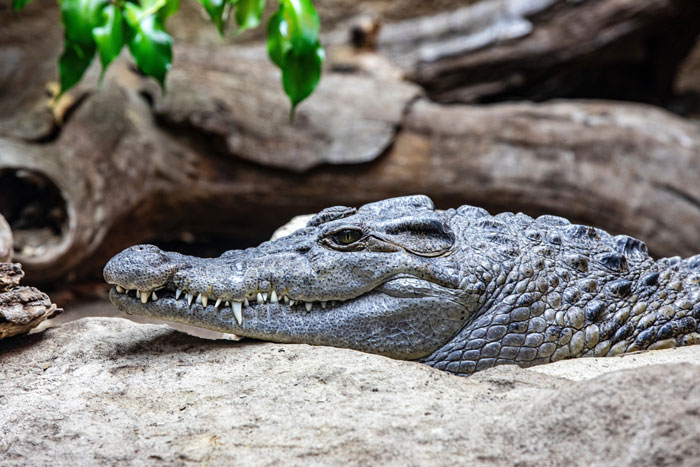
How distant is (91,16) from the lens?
3.69m

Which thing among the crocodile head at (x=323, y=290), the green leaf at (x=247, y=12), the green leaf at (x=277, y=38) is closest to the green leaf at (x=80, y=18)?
the green leaf at (x=247, y=12)

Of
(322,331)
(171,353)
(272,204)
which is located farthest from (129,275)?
(272,204)

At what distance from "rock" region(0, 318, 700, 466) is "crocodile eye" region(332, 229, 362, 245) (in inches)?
18.0

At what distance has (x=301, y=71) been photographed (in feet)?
12.8

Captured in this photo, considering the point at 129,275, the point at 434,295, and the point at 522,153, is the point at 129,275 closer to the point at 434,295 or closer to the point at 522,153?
the point at 434,295

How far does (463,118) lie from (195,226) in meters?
2.60

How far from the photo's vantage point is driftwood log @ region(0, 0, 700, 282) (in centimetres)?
490

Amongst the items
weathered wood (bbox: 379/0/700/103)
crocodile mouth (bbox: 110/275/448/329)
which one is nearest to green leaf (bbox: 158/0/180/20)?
crocodile mouth (bbox: 110/275/448/329)

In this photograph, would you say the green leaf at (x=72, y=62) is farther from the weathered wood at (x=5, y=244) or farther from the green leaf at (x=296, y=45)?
the weathered wood at (x=5, y=244)

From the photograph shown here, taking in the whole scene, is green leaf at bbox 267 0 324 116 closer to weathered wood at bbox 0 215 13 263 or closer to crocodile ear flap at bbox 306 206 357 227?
crocodile ear flap at bbox 306 206 357 227

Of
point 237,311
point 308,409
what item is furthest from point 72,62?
point 308,409

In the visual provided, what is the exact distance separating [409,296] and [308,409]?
0.72m

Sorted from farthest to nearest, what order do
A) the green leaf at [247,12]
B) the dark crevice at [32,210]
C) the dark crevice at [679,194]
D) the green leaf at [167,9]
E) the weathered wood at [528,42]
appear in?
the weathered wood at [528,42] < the dark crevice at [679,194] < the dark crevice at [32,210] < the green leaf at [247,12] < the green leaf at [167,9]

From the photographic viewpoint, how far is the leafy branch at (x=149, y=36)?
3697 millimetres
